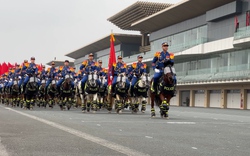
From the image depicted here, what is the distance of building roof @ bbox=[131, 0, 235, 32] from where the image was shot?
6337 centimetres

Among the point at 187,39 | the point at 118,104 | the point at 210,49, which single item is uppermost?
the point at 187,39

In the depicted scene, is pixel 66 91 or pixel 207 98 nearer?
pixel 66 91

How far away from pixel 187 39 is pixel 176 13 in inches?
162

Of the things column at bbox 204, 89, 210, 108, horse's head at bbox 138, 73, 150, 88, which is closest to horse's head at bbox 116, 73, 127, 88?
horse's head at bbox 138, 73, 150, 88

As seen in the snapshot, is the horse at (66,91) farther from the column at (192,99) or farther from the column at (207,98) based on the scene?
the column at (192,99)

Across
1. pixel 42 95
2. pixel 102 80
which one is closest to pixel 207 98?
pixel 42 95

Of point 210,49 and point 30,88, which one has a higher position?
point 210,49

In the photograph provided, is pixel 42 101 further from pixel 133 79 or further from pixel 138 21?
pixel 138 21

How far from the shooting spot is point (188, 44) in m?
66.9

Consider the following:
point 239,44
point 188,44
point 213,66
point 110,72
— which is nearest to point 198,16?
point 188,44

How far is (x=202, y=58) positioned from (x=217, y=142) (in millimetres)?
58137

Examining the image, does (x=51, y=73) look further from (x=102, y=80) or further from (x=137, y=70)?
(x=137, y=70)

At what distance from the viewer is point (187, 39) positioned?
7294cm

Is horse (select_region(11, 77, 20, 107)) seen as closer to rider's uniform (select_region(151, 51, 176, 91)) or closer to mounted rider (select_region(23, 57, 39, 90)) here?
mounted rider (select_region(23, 57, 39, 90))
